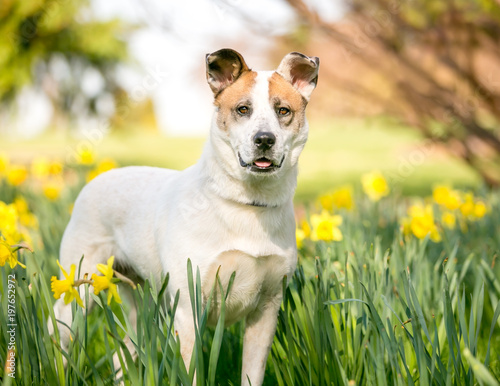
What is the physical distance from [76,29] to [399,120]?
28.5 feet

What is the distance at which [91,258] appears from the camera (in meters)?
2.90

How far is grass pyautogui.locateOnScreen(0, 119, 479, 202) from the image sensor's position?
9.93m

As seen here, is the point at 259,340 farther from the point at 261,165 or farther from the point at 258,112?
the point at 258,112

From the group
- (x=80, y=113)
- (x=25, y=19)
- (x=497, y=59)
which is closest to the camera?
(x=497, y=59)

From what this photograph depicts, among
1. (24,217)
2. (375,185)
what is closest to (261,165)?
(375,185)

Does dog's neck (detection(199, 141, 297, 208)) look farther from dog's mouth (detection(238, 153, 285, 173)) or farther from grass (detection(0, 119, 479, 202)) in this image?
grass (detection(0, 119, 479, 202))

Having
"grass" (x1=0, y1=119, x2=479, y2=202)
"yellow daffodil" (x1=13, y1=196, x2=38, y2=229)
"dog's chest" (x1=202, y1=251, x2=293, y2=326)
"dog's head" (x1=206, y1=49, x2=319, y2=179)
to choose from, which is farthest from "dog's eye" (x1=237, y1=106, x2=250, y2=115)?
"grass" (x1=0, y1=119, x2=479, y2=202)

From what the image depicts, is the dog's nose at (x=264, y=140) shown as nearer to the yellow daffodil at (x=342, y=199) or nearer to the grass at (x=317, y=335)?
the grass at (x=317, y=335)

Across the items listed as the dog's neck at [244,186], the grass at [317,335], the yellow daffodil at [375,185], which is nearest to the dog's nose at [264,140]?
the dog's neck at [244,186]

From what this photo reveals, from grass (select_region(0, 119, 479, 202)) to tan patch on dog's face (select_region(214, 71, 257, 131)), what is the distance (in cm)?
336

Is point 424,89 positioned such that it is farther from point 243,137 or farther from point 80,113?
point 80,113

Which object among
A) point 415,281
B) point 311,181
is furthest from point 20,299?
point 311,181

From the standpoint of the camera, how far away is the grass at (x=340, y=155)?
9928mm

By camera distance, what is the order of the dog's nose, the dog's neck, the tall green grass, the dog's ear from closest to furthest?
the tall green grass
the dog's nose
the dog's neck
the dog's ear
